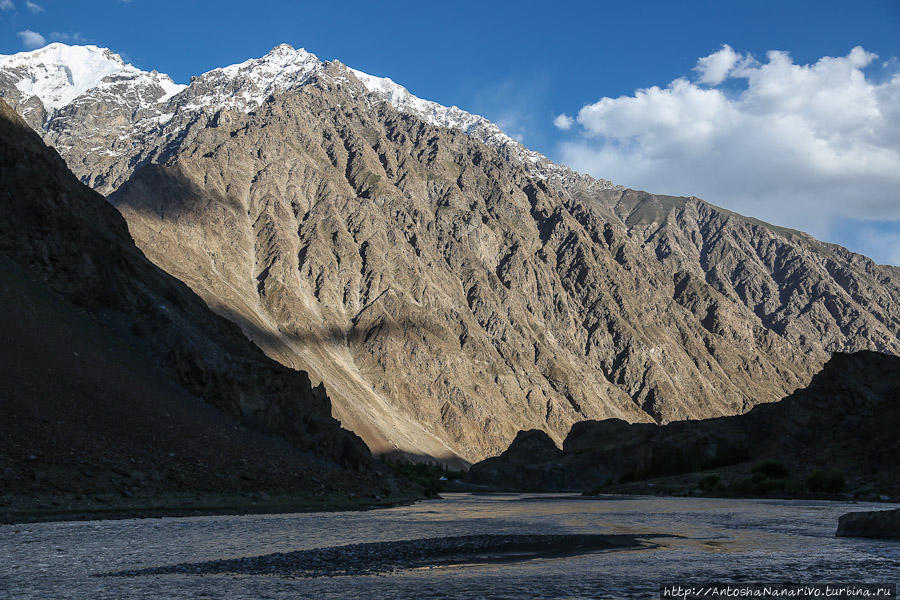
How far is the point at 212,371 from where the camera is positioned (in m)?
68.2

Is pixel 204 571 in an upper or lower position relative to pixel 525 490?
upper

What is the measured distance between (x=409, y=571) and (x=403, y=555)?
12.7 feet

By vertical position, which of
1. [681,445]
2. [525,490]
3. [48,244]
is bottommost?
[525,490]

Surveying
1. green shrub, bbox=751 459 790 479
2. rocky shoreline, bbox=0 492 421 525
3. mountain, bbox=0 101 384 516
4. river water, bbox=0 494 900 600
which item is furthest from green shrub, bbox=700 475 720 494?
river water, bbox=0 494 900 600

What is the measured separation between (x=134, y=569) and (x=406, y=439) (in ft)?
569

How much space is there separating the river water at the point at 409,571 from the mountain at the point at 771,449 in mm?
49986

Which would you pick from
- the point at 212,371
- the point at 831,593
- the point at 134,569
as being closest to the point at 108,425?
the point at 212,371

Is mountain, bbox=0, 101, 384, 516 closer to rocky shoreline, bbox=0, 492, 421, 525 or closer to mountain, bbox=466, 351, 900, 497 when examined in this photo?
rocky shoreline, bbox=0, 492, 421, 525

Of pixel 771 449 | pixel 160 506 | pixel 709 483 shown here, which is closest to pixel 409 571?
pixel 160 506

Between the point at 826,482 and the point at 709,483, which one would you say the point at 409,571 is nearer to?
the point at 826,482

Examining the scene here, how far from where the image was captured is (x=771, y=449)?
110m

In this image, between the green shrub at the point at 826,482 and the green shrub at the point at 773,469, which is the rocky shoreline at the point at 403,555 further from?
the green shrub at the point at 773,469

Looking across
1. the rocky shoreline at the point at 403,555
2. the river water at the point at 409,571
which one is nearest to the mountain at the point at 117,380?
the river water at the point at 409,571

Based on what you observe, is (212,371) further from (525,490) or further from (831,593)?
(525,490)
